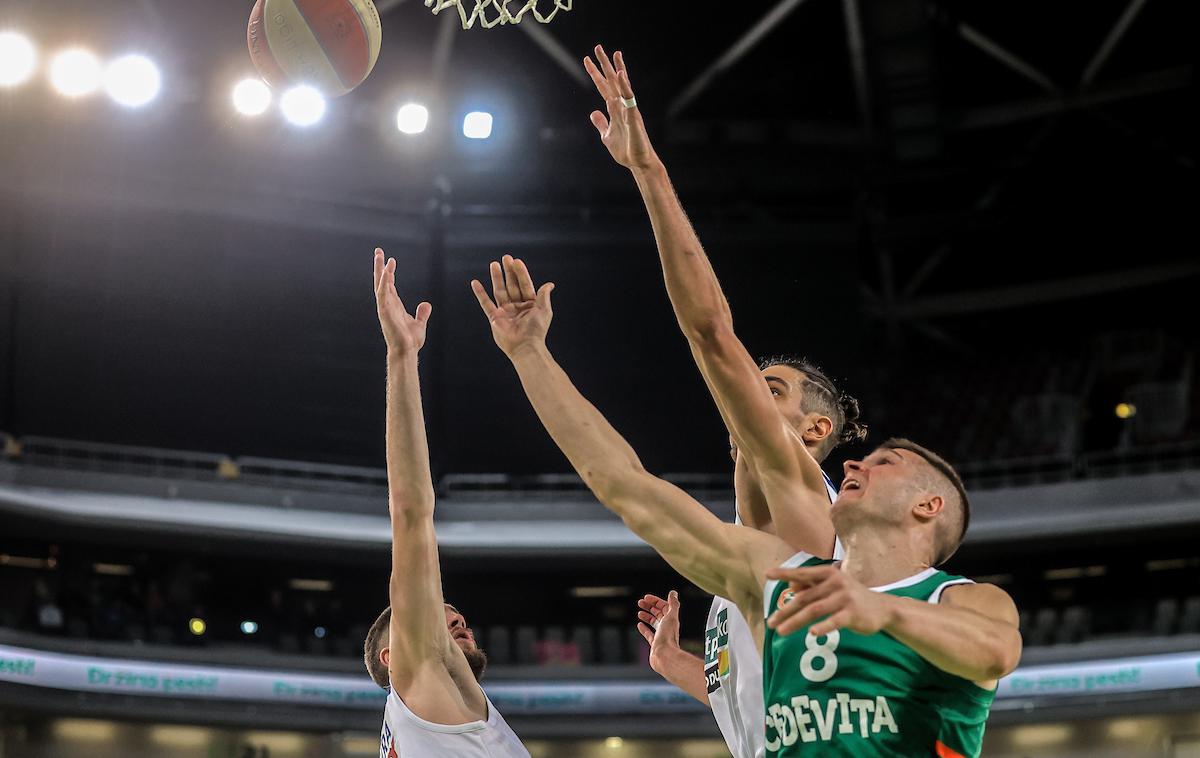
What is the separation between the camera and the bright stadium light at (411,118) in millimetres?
16828

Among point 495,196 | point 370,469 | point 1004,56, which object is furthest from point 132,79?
point 1004,56

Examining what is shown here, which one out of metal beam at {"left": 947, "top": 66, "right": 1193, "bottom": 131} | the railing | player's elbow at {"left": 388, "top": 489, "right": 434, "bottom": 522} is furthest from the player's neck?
metal beam at {"left": 947, "top": 66, "right": 1193, "bottom": 131}

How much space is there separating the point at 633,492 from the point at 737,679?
536 millimetres

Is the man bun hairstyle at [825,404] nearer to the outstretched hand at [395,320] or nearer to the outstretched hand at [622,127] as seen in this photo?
the outstretched hand at [622,127]

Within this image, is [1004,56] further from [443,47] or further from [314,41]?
[314,41]

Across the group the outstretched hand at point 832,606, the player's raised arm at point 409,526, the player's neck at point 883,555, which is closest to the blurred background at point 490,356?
the player's raised arm at point 409,526

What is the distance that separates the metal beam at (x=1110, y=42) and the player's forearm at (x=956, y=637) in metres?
16.6

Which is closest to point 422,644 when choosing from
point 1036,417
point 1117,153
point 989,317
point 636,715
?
point 636,715

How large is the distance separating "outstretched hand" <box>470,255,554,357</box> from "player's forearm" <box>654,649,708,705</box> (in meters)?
1.26

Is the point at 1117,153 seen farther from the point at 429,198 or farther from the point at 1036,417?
the point at 429,198

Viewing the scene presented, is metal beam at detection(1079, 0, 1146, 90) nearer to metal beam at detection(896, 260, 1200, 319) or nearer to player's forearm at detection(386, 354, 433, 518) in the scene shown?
metal beam at detection(896, 260, 1200, 319)

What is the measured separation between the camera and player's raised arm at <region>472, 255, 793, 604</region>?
2.62 metres

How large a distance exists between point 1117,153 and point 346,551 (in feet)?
45.9

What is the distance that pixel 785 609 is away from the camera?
1972 mm
